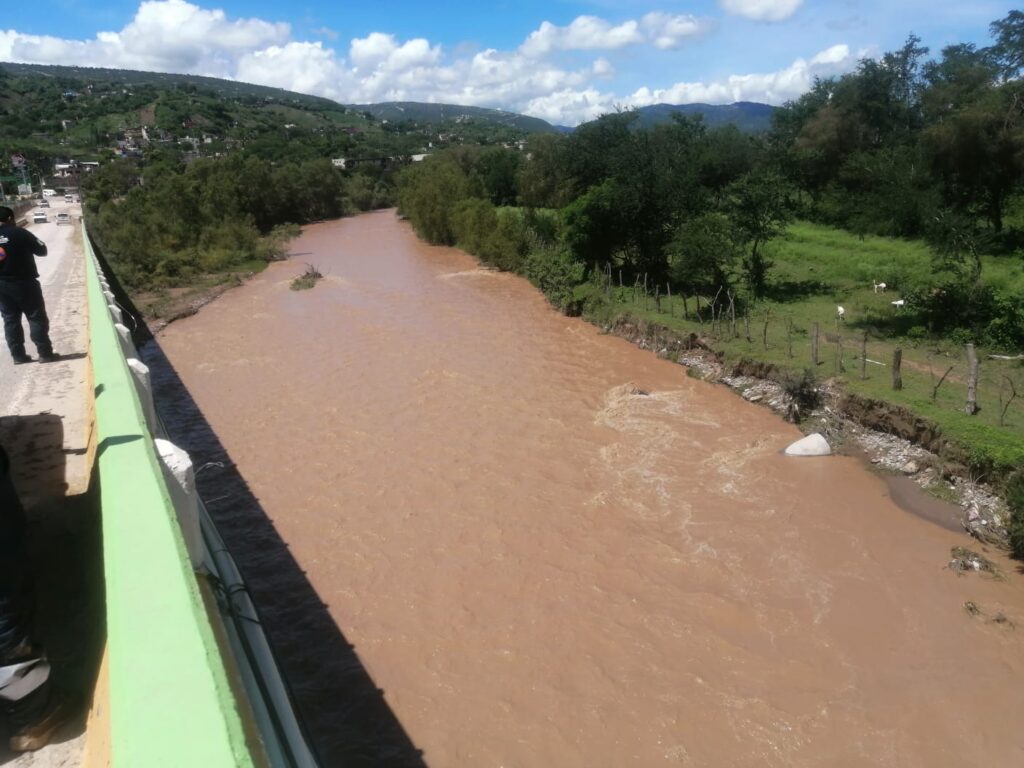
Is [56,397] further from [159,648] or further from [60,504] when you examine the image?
[159,648]

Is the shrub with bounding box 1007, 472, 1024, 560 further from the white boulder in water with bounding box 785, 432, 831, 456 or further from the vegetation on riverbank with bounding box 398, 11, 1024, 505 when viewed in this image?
the white boulder in water with bounding box 785, 432, 831, 456

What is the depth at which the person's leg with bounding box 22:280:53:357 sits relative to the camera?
6789 millimetres

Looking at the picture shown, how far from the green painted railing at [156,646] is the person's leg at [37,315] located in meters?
5.38

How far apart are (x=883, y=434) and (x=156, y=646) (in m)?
10.6

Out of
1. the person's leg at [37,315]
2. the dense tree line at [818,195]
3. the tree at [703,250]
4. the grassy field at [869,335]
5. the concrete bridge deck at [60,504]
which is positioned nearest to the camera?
the concrete bridge deck at [60,504]

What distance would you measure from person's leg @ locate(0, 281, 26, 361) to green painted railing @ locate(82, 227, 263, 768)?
17.5ft

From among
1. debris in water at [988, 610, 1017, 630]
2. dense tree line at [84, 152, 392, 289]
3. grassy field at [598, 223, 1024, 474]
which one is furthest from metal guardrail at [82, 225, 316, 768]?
dense tree line at [84, 152, 392, 289]

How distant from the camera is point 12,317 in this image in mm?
6805

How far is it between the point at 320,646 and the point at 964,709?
589cm

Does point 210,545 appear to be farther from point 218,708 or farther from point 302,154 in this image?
point 302,154

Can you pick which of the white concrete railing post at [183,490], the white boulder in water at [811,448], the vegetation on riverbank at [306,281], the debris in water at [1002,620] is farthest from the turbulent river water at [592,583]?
the vegetation on riverbank at [306,281]

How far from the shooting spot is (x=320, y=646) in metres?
6.71

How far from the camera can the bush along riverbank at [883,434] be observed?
26.1 feet

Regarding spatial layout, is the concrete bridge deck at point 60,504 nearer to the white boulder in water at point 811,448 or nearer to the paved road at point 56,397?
the paved road at point 56,397
